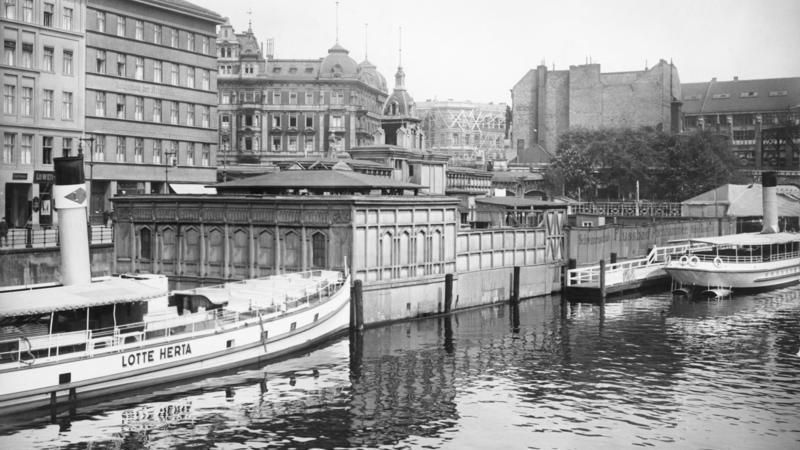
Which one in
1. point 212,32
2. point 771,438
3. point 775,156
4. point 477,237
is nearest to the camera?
point 771,438

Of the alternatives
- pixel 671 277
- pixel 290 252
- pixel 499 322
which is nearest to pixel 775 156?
pixel 671 277

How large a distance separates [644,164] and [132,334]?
9381cm

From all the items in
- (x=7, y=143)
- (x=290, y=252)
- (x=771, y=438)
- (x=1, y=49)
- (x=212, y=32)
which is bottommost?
(x=771, y=438)

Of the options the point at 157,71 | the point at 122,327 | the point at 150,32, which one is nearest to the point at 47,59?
the point at 150,32

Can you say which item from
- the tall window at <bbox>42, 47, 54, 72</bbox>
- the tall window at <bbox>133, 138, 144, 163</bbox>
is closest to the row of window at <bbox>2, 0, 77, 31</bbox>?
the tall window at <bbox>42, 47, 54, 72</bbox>

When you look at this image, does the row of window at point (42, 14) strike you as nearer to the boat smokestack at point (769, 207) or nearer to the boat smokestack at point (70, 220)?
the boat smokestack at point (70, 220)

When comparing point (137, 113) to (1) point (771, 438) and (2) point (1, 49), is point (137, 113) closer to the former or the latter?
(2) point (1, 49)

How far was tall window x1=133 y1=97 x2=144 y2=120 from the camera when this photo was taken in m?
71.5

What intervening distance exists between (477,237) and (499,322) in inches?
255

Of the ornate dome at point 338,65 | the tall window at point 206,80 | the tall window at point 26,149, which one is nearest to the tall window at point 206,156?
the tall window at point 206,80

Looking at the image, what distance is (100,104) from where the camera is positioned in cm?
6819

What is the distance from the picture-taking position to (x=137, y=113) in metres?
71.8

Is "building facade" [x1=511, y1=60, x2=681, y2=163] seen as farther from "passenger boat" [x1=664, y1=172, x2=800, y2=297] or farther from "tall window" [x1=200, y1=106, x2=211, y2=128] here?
"tall window" [x1=200, y1=106, x2=211, y2=128]

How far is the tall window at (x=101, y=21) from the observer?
6750 cm
